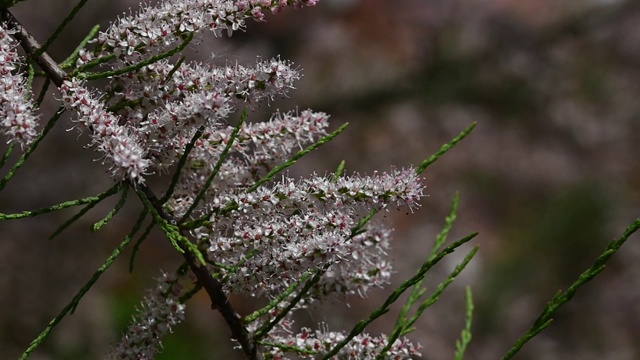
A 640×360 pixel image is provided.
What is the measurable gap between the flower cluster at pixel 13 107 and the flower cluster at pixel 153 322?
352mm

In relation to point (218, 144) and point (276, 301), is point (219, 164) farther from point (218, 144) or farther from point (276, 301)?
point (276, 301)

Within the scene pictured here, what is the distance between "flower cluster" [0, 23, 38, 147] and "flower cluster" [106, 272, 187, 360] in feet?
1.16

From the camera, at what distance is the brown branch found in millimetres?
1170

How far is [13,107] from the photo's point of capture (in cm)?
106

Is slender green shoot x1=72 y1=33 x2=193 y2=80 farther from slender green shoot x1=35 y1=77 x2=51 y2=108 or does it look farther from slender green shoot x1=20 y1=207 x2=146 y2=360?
slender green shoot x1=20 y1=207 x2=146 y2=360

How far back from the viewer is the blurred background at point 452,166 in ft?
16.7

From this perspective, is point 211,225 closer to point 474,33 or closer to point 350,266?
point 350,266

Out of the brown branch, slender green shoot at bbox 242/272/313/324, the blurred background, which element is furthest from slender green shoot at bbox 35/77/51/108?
the blurred background

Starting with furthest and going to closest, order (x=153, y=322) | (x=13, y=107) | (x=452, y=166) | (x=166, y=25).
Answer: (x=452, y=166) → (x=153, y=322) → (x=166, y=25) → (x=13, y=107)

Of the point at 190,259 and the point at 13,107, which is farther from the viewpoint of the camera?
the point at 190,259

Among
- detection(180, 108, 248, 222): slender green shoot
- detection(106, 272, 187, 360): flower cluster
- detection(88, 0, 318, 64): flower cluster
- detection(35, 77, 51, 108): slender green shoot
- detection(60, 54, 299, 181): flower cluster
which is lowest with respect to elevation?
detection(106, 272, 187, 360): flower cluster

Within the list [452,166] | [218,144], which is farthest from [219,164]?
[452,166]

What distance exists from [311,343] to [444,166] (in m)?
5.65

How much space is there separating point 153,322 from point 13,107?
0.42 m
